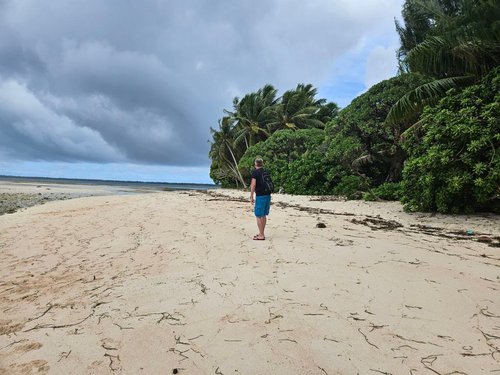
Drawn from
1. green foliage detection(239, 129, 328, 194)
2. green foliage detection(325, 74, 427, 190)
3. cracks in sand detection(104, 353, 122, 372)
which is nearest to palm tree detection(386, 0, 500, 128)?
→ green foliage detection(325, 74, 427, 190)

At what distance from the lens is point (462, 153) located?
301 inches

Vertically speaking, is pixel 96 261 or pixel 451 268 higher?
pixel 451 268

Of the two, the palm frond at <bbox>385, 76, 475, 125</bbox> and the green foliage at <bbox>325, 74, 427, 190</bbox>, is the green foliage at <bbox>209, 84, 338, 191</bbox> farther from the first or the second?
the palm frond at <bbox>385, 76, 475, 125</bbox>

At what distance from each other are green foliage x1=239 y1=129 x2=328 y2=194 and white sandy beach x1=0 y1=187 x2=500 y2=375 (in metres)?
13.0

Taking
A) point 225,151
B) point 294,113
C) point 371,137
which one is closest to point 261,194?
point 371,137

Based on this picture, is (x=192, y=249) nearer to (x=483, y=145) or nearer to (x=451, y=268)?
(x=451, y=268)

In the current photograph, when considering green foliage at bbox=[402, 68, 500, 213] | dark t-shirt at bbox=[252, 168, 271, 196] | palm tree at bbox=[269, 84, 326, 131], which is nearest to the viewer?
dark t-shirt at bbox=[252, 168, 271, 196]

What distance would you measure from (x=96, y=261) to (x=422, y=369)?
14.3ft

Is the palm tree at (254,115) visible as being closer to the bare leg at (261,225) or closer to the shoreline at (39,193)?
the shoreline at (39,193)

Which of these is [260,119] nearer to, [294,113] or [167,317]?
[294,113]

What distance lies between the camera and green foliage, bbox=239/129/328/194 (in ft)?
61.0

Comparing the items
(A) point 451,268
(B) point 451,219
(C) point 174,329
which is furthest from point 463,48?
(C) point 174,329

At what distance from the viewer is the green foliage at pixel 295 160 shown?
18.6m

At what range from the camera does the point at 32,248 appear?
5574 mm
